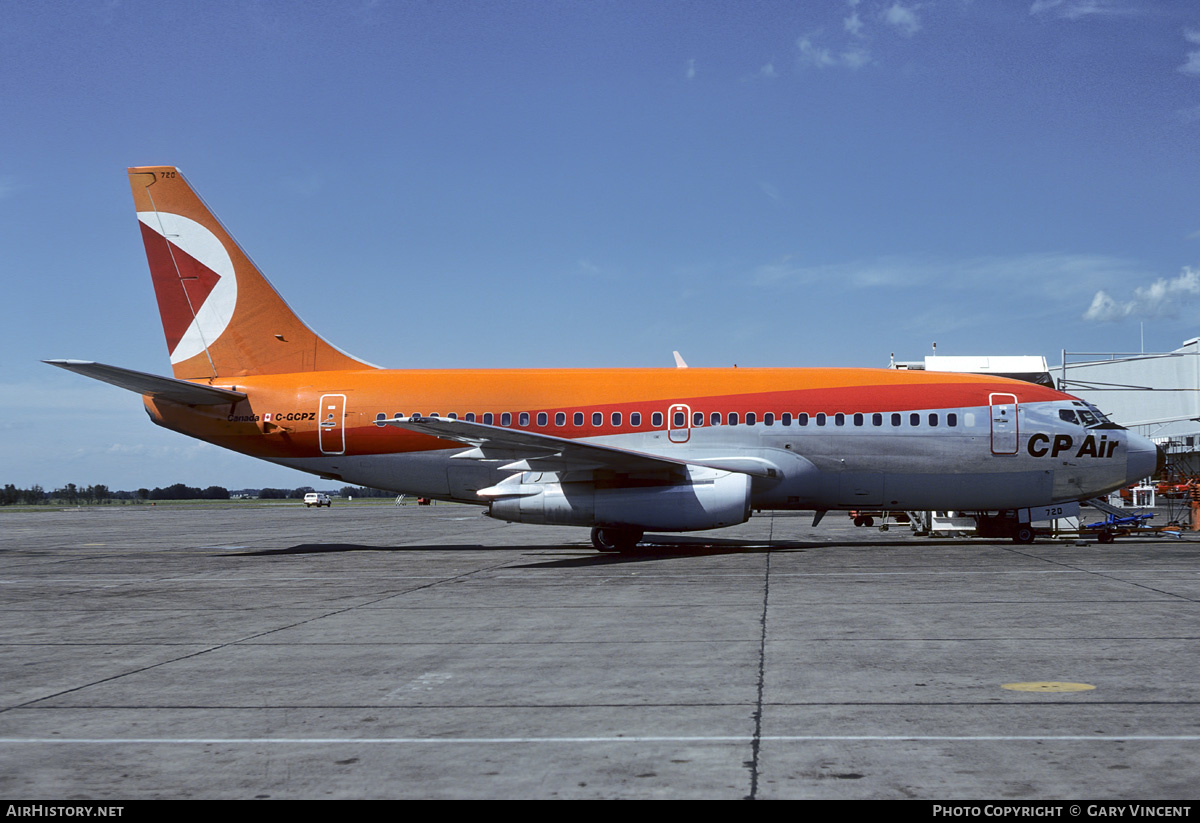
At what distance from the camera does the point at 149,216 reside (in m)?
25.1

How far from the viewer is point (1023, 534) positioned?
76.0 feet

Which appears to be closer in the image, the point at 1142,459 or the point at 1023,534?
the point at 1142,459

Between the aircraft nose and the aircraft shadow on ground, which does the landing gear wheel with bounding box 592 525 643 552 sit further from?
the aircraft nose

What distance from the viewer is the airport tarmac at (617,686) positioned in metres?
5.30

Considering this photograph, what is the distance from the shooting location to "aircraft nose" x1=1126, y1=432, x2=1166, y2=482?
21984 millimetres

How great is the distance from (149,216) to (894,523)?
28255 millimetres

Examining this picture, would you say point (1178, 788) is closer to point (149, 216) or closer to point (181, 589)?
point (181, 589)

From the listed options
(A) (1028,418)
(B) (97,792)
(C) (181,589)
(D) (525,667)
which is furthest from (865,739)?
(A) (1028,418)

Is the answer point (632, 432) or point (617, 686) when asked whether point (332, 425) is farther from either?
point (617, 686)

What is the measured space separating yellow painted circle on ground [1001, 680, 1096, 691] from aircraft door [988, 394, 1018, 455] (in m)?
15.4

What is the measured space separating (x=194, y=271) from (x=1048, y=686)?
76.8ft

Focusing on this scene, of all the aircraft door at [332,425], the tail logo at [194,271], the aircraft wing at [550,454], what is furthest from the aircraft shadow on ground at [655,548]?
the tail logo at [194,271]

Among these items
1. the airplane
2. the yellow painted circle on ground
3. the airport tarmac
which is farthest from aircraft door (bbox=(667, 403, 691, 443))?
the yellow painted circle on ground

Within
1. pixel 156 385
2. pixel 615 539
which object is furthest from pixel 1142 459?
pixel 156 385
